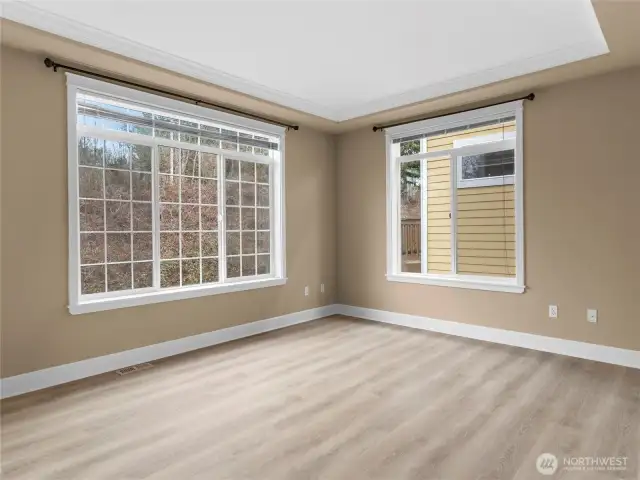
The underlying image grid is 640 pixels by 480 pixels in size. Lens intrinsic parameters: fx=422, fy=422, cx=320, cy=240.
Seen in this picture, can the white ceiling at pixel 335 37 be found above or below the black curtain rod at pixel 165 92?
above

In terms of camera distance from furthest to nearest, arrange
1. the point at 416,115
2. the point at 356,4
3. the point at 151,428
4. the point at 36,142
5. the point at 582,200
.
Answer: the point at 416,115 < the point at 582,200 < the point at 36,142 < the point at 356,4 < the point at 151,428

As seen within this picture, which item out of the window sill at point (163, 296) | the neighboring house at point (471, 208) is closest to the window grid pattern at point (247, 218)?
the window sill at point (163, 296)

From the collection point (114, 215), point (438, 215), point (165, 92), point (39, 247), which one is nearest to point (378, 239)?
point (438, 215)

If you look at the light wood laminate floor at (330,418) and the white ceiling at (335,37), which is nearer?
the light wood laminate floor at (330,418)

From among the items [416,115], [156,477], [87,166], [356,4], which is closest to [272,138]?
[416,115]

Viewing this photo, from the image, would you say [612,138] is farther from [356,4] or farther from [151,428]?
[151,428]

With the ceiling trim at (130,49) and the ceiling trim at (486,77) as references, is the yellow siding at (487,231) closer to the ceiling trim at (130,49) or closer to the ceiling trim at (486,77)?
the ceiling trim at (486,77)

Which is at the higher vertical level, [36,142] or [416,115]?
[416,115]

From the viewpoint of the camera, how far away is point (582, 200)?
390 centimetres

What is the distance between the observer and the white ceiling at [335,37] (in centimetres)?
281

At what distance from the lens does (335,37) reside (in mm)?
3244

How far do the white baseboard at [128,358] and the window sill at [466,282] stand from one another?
144 centimetres

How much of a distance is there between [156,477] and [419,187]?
418 centimetres

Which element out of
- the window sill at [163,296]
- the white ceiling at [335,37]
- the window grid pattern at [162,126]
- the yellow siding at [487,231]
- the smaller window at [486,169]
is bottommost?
the window sill at [163,296]
